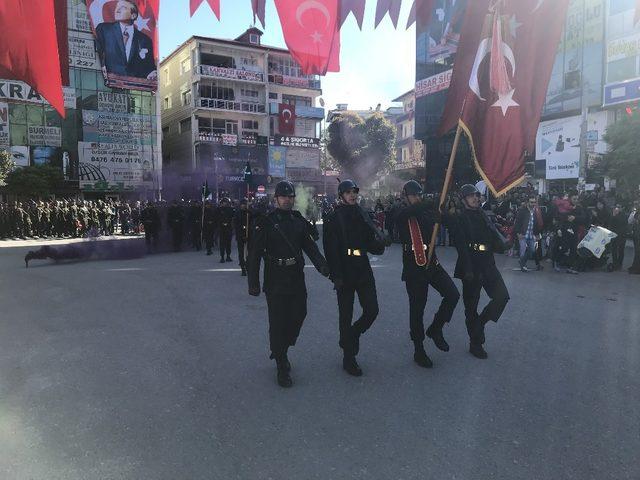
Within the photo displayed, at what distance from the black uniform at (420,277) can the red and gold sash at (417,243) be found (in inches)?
1.3

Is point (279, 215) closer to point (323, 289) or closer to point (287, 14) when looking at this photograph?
point (287, 14)

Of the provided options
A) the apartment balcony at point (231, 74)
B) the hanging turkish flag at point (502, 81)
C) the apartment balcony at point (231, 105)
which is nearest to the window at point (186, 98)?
the apartment balcony at point (231, 105)

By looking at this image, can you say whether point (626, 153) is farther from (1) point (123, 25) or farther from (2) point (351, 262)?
(1) point (123, 25)

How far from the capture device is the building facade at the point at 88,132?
112 feet

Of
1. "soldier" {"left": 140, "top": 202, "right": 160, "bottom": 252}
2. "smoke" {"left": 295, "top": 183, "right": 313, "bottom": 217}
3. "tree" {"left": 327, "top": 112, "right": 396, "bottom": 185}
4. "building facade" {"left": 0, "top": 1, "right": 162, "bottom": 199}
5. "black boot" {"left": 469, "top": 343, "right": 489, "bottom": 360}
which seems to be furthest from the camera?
"tree" {"left": 327, "top": 112, "right": 396, "bottom": 185}

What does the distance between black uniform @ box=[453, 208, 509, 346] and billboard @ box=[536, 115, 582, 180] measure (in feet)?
80.3

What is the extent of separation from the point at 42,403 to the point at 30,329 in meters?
2.87

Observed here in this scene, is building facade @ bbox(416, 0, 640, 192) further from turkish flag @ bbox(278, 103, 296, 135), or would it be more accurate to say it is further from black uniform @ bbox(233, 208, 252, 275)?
black uniform @ bbox(233, 208, 252, 275)

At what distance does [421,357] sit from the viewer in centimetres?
504

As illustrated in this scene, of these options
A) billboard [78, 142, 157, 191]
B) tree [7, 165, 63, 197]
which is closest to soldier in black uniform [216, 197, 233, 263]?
tree [7, 165, 63, 197]

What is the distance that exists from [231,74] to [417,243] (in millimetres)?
40919

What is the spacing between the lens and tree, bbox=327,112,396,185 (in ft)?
156

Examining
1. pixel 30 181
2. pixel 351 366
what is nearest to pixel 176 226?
pixel 351 366

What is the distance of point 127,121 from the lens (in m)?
37.8
